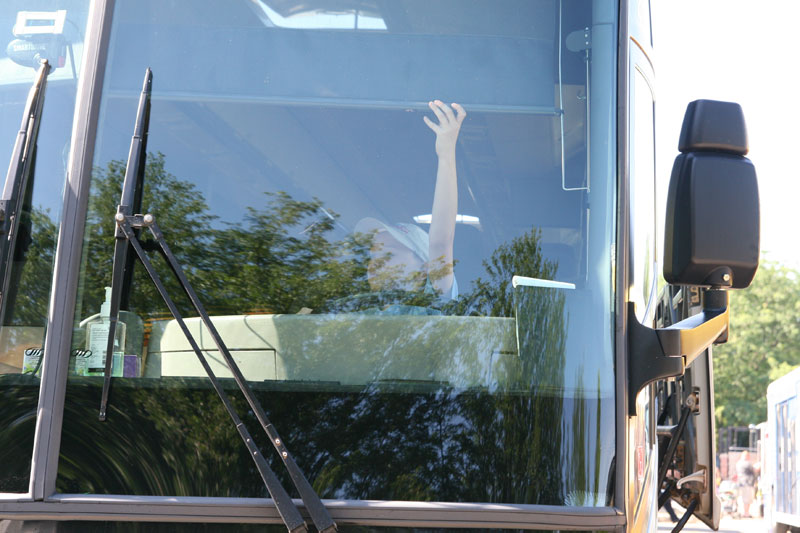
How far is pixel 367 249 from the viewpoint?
245cm

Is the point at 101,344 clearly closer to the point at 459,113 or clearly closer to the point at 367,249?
the point at 367,249

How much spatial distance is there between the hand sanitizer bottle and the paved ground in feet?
54.7

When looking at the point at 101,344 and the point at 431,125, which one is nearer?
the point at 101,344

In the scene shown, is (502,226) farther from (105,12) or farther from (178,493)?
(105,12)

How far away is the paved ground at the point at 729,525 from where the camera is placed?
61.9 feet

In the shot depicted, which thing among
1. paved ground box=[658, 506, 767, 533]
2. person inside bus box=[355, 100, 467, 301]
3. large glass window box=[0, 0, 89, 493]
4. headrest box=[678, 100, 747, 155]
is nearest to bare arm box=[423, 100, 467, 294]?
person inside bus box=[355, 100, 467, 301]

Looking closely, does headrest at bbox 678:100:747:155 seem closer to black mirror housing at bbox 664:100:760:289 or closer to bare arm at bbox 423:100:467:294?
black mirror housing at bbox 664:100:760:289

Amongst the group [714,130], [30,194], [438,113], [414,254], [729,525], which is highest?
[438,113]

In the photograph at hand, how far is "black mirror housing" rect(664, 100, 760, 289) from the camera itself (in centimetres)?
223

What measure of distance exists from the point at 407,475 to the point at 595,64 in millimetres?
1250

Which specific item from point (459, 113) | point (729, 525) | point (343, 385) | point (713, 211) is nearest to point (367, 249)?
point (343, 385)

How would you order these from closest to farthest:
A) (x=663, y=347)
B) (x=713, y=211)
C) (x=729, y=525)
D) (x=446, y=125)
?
(x=713, y=211) → (x=663, y=347) → (x=446, y=125) → (x=729, y=525)

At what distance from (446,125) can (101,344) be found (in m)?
1.10

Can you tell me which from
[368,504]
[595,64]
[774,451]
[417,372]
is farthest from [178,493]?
[774,451]
